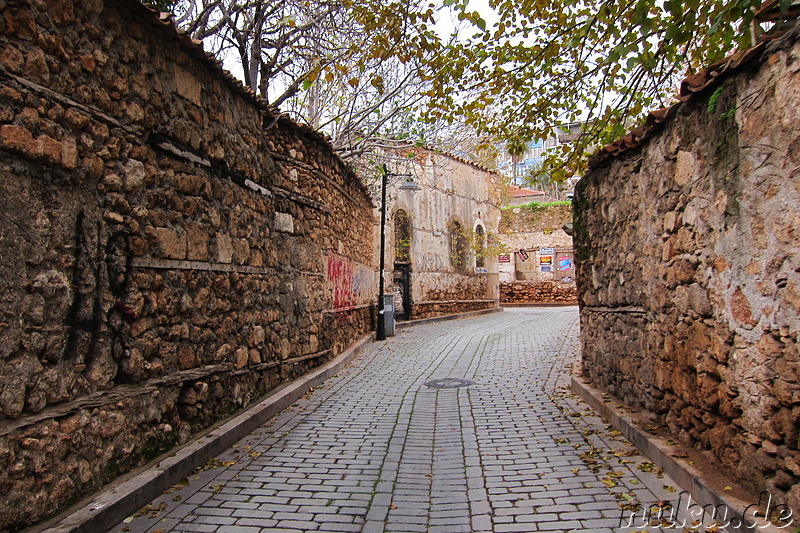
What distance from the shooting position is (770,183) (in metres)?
2.99

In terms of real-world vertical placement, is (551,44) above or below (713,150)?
above

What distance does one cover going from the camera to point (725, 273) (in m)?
3.53

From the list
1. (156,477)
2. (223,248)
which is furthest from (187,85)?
(156,477)

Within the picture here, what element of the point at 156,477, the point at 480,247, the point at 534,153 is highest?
the point at 534,153

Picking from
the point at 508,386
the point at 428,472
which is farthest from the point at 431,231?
the point at 428,472

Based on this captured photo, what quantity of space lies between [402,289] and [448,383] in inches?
474

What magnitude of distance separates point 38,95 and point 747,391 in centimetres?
441

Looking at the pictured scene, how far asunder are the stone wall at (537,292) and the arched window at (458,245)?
28.5ft

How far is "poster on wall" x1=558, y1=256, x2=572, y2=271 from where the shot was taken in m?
30.5

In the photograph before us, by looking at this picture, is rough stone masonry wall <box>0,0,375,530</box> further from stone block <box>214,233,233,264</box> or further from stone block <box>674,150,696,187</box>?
stone block <box>674,150,696,187</box>

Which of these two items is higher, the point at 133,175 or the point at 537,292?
the point at 133,175

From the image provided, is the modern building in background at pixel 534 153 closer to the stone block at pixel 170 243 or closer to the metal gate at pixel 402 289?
the stone block at pixel 170 243

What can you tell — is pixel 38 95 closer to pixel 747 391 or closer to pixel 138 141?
pixel 138 141

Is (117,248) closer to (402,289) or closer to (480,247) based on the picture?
(402,289)
